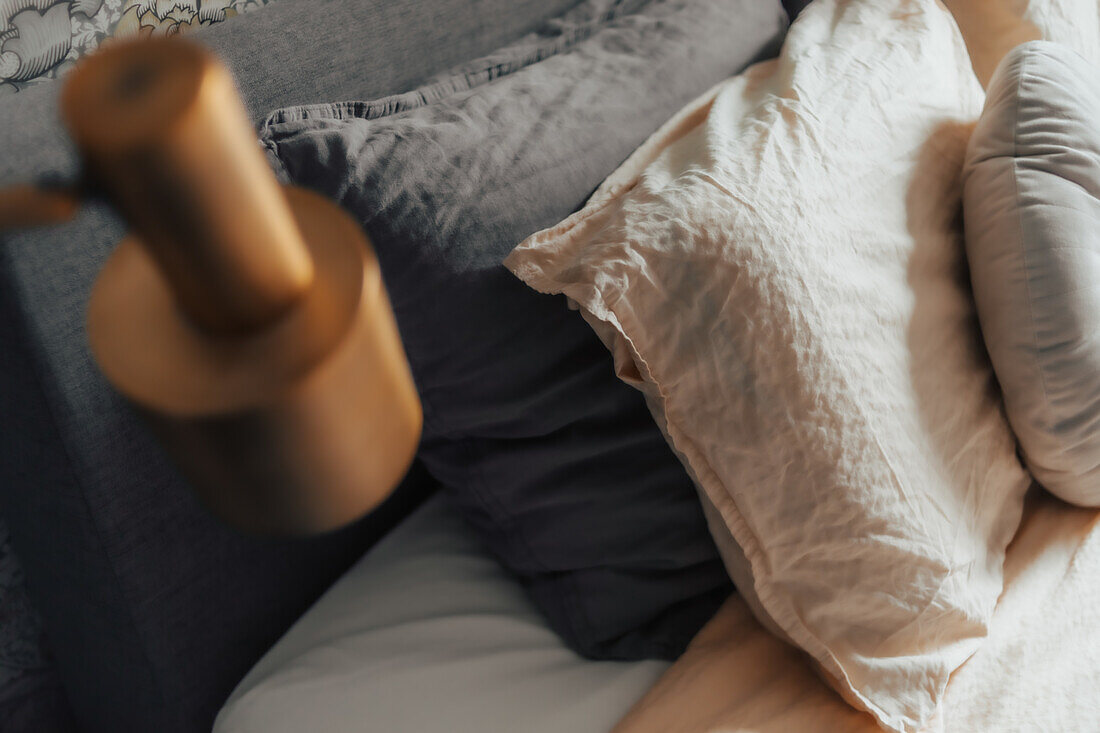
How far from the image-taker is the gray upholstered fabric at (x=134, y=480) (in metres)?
0.59

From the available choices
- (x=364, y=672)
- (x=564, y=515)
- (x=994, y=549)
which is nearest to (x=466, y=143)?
(x=564, y=515)

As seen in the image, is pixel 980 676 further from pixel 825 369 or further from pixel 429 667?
pixel 429 667

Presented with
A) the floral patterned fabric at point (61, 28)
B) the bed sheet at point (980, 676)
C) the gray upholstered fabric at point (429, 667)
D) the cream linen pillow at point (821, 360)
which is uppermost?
the floral patterned fabric at point (61, 28)

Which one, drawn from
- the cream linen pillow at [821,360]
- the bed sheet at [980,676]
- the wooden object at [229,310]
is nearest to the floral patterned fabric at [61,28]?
the cream linen pillow at [821,360]

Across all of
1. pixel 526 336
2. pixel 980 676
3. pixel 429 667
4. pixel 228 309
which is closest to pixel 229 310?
pixel 228 309

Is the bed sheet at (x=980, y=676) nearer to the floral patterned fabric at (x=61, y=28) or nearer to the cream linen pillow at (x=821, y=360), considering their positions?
the cream linen pillow at (x=821, y=360)

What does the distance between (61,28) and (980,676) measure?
0.96 meters

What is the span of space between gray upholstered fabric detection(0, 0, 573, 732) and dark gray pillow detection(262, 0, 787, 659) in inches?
2.4

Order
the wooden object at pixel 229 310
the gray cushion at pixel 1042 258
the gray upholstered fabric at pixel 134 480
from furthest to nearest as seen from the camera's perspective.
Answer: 1. the gray cushion at pixel 1042 258
2. the gray upholstered fabric at pixel 134 480
3. the wooden object at pixel 229 310

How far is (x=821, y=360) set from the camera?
0.61 metres

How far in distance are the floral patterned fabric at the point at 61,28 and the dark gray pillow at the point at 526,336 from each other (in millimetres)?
196

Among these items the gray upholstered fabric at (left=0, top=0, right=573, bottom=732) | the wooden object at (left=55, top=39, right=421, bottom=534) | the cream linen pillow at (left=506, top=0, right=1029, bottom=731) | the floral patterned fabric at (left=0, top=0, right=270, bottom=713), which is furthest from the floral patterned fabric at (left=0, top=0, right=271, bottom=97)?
the wooden object at (left=55, top=39, right=421, bottom=534)

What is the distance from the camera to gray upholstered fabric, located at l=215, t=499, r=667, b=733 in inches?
28.2

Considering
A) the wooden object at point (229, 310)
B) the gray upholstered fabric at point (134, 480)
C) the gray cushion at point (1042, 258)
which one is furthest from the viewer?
the gray cushion at point (1042, 258)
